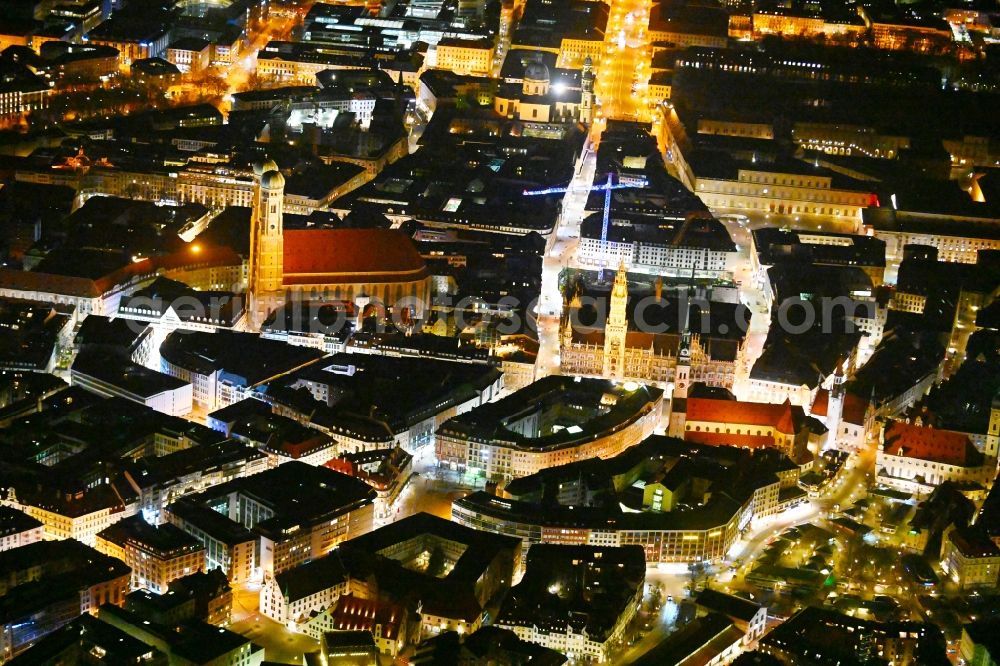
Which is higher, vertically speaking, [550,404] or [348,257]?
[348,257]

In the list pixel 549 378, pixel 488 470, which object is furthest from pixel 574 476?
pixel 549 378

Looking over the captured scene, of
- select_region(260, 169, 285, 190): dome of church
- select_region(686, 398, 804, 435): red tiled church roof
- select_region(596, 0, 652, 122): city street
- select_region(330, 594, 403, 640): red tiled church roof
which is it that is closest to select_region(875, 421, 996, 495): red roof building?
select_region(686, 398, 804, 435): red tiled church roof

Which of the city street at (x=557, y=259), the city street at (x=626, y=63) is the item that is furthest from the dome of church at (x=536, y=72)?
the city street at (x=557, y=259)

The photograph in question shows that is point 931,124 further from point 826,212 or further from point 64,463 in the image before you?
point 64,463

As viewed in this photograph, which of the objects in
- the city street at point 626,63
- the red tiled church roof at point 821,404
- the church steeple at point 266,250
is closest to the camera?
the red tiled church roof at point 821,404

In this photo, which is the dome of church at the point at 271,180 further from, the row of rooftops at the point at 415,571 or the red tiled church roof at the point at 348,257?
the row of rooftops at the point at 415,571

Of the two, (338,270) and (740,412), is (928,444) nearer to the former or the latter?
(740,412)

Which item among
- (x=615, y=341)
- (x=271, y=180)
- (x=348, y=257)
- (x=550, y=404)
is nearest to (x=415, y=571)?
(x=550, y=404)
